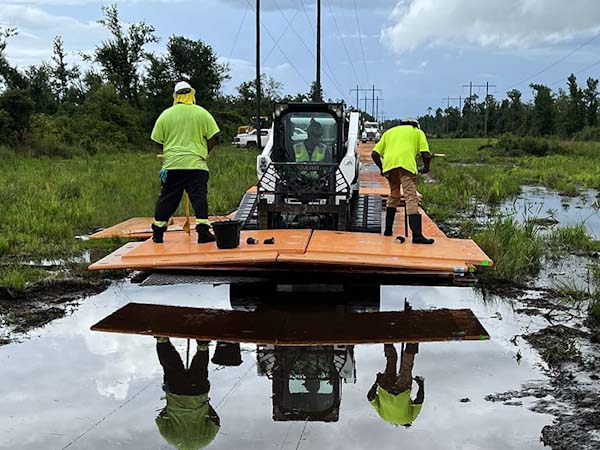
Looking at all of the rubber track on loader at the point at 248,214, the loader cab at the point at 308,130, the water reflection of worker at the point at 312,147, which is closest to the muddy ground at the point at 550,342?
the rubber track on loader at the point at 248,214

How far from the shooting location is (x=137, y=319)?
6559 millimetres

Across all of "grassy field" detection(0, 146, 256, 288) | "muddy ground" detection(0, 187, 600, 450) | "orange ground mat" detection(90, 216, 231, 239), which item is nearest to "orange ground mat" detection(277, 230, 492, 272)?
"muddy ground" detection(0, 187, 600, 450)

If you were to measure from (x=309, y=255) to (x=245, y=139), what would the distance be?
1469 inches

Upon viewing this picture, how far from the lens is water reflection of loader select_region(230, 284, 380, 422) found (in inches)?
184

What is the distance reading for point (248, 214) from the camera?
962cm

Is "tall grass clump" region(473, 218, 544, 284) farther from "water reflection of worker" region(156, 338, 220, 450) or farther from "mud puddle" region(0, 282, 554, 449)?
"water reflection of worker" region(156, 338, 220, 450)

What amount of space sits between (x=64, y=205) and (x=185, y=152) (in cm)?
560

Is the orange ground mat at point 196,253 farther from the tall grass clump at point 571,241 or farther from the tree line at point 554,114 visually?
the tree line at point 554,114

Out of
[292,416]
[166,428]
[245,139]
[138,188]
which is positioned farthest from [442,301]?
[245,139]

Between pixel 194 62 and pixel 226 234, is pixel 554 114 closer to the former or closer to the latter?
pixel 194 62

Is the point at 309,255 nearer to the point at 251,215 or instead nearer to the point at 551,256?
the point at 251,215

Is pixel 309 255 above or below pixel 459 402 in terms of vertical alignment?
above

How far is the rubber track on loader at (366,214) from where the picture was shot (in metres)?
9.25

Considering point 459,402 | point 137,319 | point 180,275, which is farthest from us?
point 180,275
